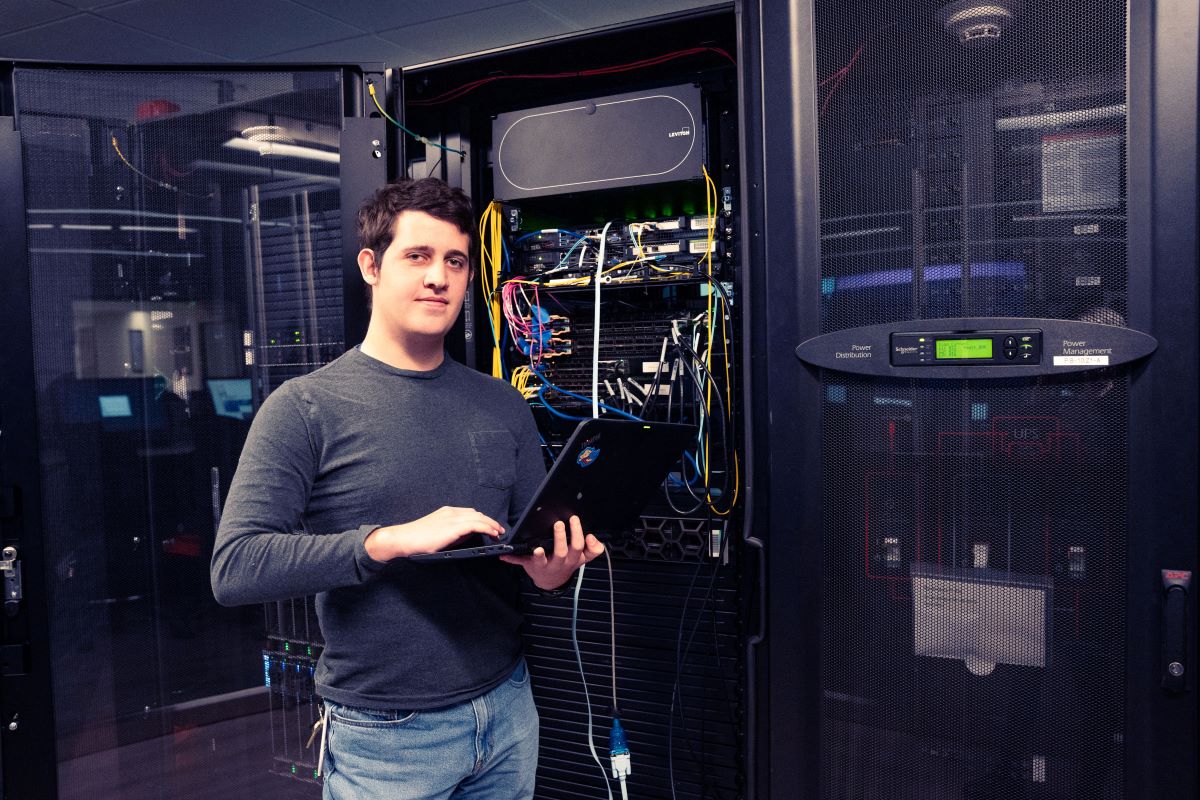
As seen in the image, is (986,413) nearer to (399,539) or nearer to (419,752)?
(399,539)

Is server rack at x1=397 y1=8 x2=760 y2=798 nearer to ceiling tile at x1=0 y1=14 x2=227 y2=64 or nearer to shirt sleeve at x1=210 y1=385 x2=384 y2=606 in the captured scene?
shirt sleeve at x1=210 y1=385 x2=384 y2=606

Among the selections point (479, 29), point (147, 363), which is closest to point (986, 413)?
point (147, 363)

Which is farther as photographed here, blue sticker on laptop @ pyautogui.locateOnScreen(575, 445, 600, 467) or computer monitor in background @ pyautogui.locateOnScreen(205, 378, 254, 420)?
computer monitor in background @ pyautogui.locateOnScreen(205, 378, 254, 420)

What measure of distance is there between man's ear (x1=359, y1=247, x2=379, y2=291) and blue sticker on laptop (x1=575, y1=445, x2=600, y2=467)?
52 centimetres

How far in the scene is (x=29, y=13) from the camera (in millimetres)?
3645

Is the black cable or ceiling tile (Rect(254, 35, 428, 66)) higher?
ceiling tile (Rect(254, 35, 428, 66))

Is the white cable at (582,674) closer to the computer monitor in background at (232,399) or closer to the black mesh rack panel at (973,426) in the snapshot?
the black mesh rack panel at (973,426)

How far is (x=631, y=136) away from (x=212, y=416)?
1062 millimetres

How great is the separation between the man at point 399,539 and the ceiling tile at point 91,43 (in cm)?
335

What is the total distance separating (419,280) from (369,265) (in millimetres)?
144

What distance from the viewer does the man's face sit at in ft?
4.12

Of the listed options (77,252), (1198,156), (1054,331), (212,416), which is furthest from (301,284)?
(1198,156)

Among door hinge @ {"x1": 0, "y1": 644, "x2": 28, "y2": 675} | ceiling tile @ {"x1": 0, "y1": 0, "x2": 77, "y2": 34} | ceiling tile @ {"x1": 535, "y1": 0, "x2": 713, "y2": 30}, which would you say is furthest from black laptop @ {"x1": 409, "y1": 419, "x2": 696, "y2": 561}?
ceiling tile @ {"x1": 0, "y1": 0, "x2": 77, "y2": 34}

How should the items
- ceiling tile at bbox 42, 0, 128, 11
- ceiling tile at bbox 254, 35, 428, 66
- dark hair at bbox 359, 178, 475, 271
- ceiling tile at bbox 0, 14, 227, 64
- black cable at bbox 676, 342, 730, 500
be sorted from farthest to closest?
ceiling tile at bbox 254, 35, 428, 66, ceiling tile at bbox 0, 14, 227, 64, ceiling tile at bbox 42, 0, 128, 11, black cable at bbox 676, 342, 730, 500, dark hair at bbox 359, 178, 475, 271
